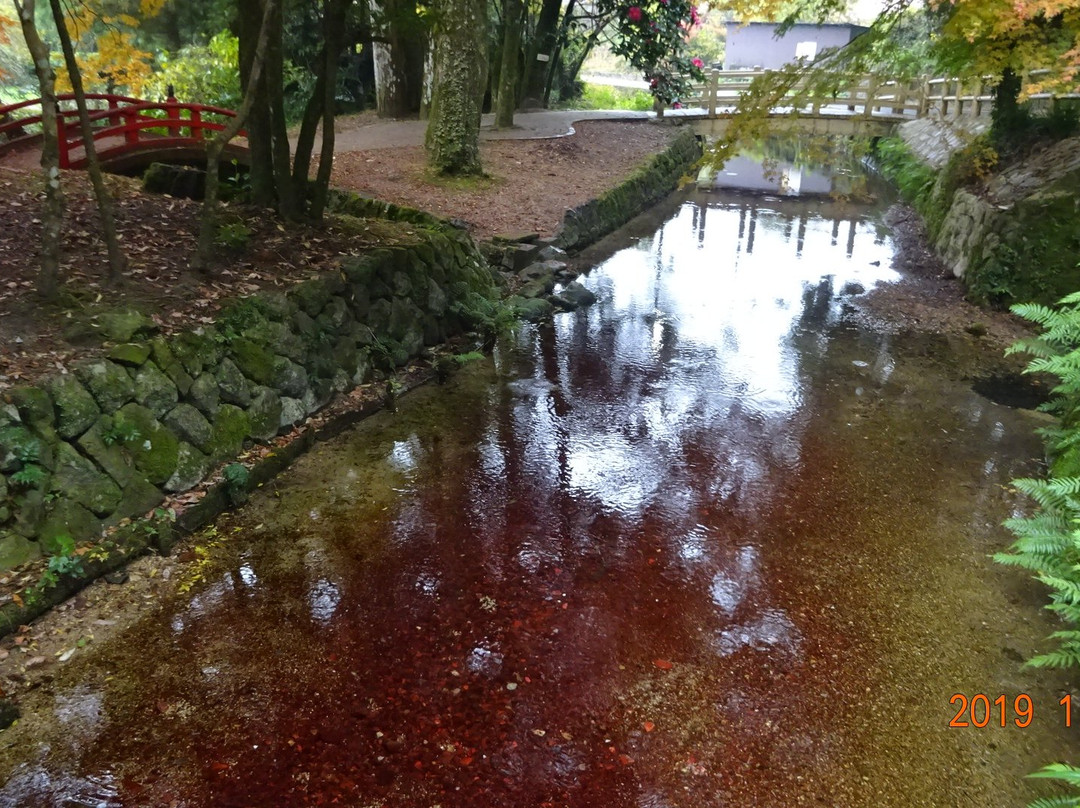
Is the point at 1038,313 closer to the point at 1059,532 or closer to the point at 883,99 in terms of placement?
the point at 1059,532

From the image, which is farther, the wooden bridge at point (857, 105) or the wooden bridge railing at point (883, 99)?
the wooden bridge at point (857, 105)

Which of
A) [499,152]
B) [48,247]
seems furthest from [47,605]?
[499,152]

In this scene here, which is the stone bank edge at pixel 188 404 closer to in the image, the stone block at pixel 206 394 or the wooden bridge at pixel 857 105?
the stone block at pixel 206 394

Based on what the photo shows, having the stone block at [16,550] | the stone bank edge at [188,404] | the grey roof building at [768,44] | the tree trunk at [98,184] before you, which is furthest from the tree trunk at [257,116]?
the grey roof building at [768,44]

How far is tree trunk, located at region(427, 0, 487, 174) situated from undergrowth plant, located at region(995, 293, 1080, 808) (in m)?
9.36

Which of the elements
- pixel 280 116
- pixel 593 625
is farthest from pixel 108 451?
pixel 280 116

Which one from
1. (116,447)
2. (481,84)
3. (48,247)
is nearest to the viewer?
(116,447)

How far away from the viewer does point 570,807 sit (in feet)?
10.9

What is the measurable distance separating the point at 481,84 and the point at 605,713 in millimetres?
11702

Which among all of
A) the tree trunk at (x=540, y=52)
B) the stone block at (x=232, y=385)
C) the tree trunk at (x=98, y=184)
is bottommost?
the stone block at (x=232, y=385)

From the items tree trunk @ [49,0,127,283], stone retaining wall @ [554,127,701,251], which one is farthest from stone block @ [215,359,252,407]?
stone retaining wall @ [554,127,701,251]

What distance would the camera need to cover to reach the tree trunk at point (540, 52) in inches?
876

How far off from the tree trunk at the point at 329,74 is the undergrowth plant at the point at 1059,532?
22.4 feet

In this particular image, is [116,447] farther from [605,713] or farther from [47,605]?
[605,713]
